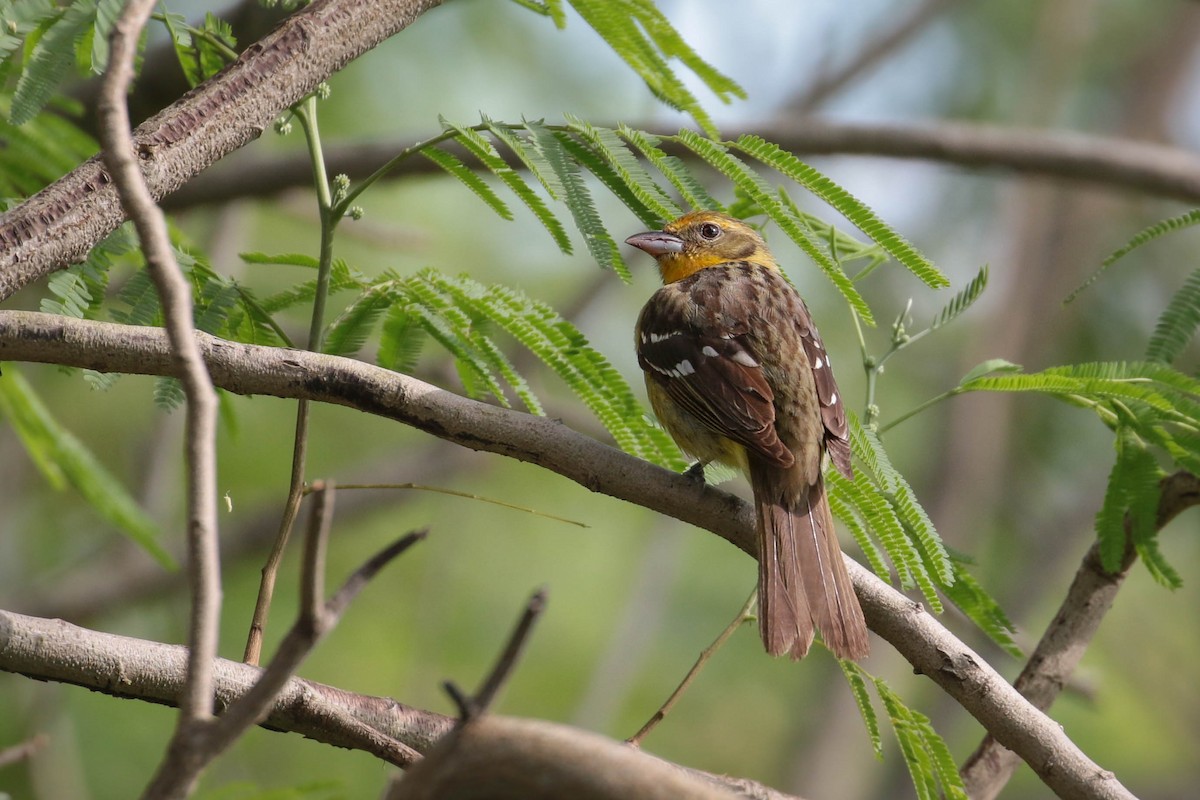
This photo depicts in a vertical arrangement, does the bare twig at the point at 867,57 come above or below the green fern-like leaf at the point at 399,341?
above

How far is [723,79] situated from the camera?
11.2 ft

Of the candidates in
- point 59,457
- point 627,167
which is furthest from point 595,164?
point 59,457

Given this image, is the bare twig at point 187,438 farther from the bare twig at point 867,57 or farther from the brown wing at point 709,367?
the bare twig at point 867,57

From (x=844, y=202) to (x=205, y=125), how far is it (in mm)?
1599

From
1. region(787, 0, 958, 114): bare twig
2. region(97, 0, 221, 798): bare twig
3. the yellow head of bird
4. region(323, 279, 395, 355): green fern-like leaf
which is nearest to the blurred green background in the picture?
region(787, 0, 958, 114): bare twig

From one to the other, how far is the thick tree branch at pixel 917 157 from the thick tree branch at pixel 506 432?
3.22m

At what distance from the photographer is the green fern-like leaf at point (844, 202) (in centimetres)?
323

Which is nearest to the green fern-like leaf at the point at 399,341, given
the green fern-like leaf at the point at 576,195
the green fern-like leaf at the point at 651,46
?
the green fern-like leaf at the point at 576,195

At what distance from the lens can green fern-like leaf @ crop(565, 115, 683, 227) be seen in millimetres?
3158

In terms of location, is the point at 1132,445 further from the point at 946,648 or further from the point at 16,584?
the point at 16,584

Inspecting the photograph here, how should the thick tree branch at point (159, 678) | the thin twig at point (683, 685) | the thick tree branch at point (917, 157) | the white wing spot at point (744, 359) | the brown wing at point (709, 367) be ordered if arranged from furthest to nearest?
the thick tree branch at point (917, 157)
the white wing spot at point (744, 359)
the brown wing at point (709, 367)
the thin twig at point (683, 685)
the thick tree branch at point (159, 678)

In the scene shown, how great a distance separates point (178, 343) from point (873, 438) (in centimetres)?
209

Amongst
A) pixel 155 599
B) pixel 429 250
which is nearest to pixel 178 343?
pixel 155 599

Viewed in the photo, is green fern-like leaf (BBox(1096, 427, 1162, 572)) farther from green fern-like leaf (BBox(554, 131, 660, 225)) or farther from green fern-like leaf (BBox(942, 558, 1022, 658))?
Result: green fern-like leaf (BBox(554, 131, 660, 225))
